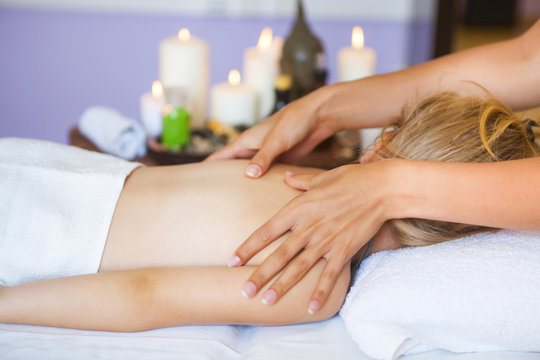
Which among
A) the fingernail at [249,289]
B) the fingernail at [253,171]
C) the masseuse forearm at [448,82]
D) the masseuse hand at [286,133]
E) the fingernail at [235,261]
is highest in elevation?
the masseuse forearm at [448,82]

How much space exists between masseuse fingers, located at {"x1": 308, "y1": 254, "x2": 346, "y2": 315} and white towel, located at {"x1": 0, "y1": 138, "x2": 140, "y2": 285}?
1.30 ft

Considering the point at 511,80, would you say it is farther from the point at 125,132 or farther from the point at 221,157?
the point at 125,132

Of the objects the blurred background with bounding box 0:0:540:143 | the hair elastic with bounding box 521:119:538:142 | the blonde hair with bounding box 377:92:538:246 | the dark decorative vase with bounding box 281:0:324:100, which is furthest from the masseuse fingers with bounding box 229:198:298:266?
the blurred background with bounding box 0:0:540:143

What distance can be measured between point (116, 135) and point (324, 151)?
1.98 feet

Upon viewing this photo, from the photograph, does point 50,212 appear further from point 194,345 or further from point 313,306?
point 313,306

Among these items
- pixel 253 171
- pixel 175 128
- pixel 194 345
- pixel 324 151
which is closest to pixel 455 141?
pixel 253 171

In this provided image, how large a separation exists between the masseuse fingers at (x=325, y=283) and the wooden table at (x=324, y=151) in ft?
2.22

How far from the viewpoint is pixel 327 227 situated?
3.20 feet

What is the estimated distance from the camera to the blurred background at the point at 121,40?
3.76m

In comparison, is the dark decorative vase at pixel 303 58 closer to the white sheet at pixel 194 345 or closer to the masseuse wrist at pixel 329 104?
the masseuse wrist at pixel 329 104

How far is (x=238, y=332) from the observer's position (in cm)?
105

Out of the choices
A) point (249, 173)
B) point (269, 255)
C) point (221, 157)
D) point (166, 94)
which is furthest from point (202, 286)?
point (166, 94)

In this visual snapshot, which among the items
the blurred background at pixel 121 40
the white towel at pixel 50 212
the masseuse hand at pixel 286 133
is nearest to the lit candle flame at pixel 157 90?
the masseuse hand at pixel 286 133

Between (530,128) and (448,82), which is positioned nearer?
(530,128)
